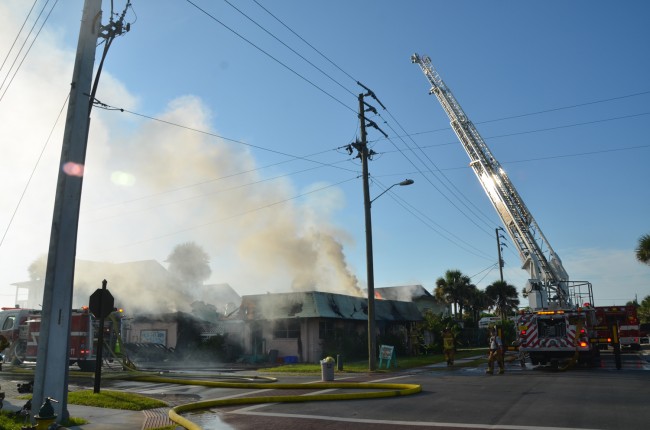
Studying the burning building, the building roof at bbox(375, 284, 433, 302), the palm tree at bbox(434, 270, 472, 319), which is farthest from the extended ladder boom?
the building roof at bbox(375, 284, 433, 302)

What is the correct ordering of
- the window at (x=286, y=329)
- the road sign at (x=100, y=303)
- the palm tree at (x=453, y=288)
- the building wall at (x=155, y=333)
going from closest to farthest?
the road sign at (x=100, y=303), the window at (x=286, y=329), the building wall at (x=155, y=333), the palm tree at (x=453, y=288)

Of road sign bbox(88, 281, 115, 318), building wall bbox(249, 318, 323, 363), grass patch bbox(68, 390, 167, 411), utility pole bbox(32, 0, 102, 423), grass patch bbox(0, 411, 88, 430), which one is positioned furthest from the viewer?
building wall bbox(249, 318, 323, 363)

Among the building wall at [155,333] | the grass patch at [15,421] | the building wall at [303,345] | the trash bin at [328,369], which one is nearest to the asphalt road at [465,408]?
the grass patch at [15,421]

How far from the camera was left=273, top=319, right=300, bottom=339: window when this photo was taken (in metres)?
27.7

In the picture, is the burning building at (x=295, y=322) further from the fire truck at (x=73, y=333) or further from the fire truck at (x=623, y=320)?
the fire truck at (x=623, y=320)

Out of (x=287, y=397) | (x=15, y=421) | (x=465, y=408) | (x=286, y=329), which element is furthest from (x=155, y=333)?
(x=465, y=408)

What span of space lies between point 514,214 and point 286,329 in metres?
14.2

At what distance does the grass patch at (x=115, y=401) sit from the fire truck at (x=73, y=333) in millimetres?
7923

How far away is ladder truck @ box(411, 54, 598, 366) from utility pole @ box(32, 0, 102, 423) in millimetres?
15950

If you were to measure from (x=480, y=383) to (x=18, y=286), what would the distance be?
5884 centimetres

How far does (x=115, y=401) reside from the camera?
10531 millimetres

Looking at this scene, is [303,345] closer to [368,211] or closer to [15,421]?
[368,211]

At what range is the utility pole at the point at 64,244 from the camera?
27.0 ft

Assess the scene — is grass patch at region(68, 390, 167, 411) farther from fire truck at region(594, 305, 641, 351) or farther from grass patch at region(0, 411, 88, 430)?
fire truck at region(594, 305, 641, 351)
